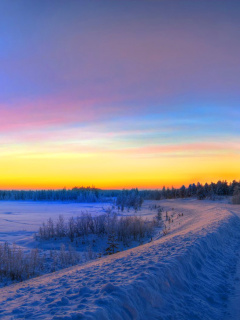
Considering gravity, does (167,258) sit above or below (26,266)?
above

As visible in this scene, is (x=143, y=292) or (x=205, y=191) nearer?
(x=143, y=292)

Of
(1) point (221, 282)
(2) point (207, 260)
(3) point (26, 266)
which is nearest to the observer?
(1) point (221, 282)

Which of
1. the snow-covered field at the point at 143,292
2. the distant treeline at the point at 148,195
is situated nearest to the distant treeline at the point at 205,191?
the distant treeline at the point at 148,195

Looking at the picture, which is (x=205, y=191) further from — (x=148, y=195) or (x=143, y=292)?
(x=143, y=292)

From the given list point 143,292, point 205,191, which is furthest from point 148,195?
point 143,292

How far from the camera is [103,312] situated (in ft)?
14.1

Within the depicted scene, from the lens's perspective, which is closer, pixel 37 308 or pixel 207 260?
pixel 37 308

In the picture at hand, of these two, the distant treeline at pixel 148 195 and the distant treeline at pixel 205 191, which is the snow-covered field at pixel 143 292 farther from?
the distant treeline at pixel 205 191

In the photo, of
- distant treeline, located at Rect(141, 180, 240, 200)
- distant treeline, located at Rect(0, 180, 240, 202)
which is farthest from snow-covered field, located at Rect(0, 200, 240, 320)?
distant treeline, located at Rect(141, 180, 240, 200)

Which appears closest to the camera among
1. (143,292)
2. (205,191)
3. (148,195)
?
(143,292)

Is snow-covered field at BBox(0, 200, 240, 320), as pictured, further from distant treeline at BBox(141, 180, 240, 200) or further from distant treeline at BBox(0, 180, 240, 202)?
distant treeline at BBox(141, 180, 240, 200)

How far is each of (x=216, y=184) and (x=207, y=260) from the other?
55594 millimetres

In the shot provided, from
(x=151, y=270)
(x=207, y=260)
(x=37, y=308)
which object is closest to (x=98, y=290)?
(x=37, y=308)

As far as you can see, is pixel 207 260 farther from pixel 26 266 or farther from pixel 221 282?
pixel 26 266
